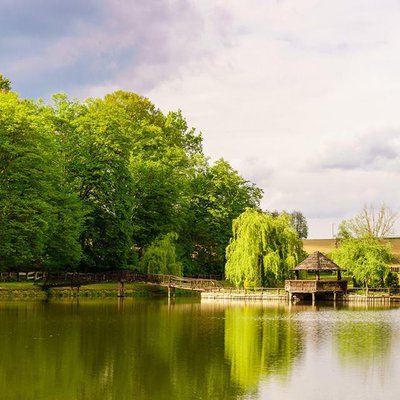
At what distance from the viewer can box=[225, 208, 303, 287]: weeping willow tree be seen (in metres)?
52.6

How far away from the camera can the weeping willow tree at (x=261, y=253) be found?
5259cm

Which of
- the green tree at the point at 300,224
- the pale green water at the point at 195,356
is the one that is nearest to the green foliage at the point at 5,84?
the pale green water at the point at 195,356

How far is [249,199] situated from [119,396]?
56.6 metres

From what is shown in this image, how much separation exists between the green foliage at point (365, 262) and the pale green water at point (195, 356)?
18.9 m

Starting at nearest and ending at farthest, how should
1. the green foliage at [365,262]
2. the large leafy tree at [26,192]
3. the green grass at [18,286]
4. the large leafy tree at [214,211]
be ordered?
the large leafy tree at [26,192] → the green grass at [18,286] → the green foliage at [365,262] → the large leafy tree at [214,211]

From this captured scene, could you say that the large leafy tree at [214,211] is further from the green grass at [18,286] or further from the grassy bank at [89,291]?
the green grass at [18,286]

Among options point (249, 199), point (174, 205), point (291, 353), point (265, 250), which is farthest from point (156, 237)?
point (291, 353)

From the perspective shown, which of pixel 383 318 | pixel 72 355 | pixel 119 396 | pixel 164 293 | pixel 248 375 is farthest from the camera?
pixel 164 293

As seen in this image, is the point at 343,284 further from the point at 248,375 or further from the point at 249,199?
the point at 248,375

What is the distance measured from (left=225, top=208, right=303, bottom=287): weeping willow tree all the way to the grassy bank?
6.72 metres

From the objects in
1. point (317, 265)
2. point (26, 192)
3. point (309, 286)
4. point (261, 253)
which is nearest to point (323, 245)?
point (261, 253)

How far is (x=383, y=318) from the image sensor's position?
117ft

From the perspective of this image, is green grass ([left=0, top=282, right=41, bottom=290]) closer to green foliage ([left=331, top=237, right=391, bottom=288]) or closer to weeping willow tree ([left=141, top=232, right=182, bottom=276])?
weeping willow tree ([left=141, top=232, right=182, bottom=276])

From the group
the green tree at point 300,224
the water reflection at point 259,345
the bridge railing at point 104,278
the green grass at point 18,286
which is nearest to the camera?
the water reflection at point 259,345
